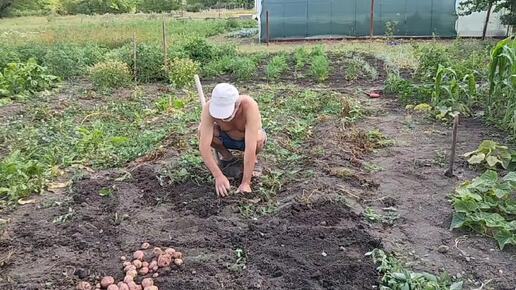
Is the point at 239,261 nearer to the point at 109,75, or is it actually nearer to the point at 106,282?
the point at 106,282

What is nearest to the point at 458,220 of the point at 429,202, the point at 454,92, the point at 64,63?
the point at 429,202

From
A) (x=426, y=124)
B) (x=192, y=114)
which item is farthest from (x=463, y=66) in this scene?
(x=192, y=114)

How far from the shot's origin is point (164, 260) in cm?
305

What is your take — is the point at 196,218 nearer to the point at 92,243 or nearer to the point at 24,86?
the point at 92,243

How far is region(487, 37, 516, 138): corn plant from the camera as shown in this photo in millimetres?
5633

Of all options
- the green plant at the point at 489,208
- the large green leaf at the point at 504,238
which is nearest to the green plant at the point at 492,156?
the green plant at the point at 489,208

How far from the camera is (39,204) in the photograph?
13.9 ft

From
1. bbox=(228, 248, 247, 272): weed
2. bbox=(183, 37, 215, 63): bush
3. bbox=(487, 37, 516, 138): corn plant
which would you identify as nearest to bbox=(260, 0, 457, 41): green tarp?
bbox=(183, 37, 215, 63): bush

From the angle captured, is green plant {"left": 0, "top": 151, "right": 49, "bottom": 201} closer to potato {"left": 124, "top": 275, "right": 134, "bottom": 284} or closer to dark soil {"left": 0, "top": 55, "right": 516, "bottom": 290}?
dark soil {"left": 0, "top": 55, "right": 516, "bottom": 290}

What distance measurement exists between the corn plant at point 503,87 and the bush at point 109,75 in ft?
19.9

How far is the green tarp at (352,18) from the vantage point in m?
17.1

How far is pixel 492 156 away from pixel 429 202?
1027 mm

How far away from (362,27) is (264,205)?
14.7 metres

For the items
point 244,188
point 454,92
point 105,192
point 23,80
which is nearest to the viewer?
point 244,188
